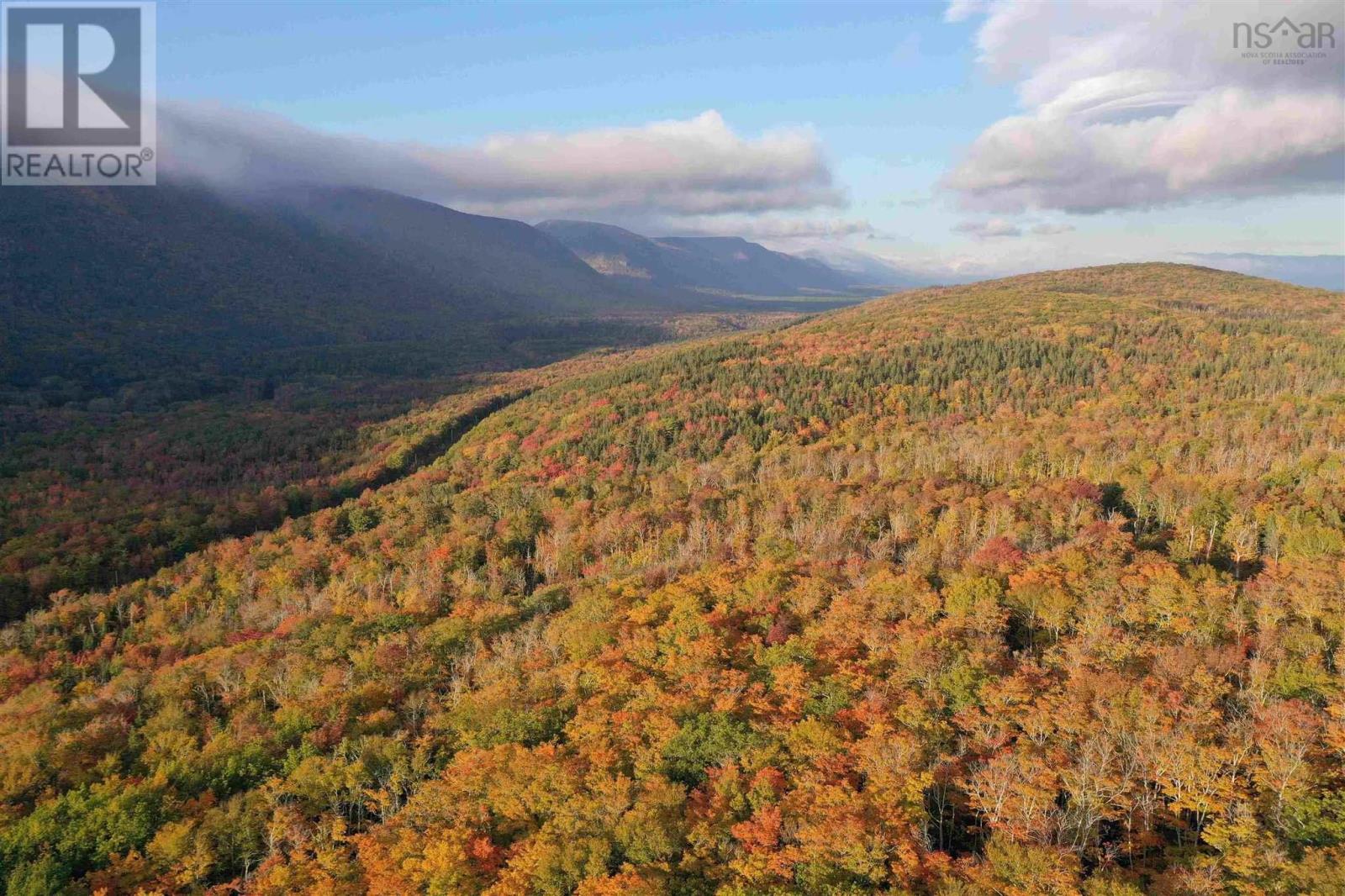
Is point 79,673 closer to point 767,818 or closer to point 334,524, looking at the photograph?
point 334,524

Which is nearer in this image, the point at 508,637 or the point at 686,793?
the point at 686,793

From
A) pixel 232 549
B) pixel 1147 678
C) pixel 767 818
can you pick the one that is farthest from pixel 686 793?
pixel 232 549

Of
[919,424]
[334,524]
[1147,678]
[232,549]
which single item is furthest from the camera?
[919,424]

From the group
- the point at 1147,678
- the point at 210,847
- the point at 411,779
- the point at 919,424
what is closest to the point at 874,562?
the point at 1147,678

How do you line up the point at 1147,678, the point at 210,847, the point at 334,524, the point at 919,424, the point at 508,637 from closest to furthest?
the point at 210,847, the point at 1147,678, the point at 508,637, the point at 334,524, the point at 919,424

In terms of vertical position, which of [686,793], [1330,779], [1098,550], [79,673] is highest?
[1098,550]

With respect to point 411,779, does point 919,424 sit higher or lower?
higher

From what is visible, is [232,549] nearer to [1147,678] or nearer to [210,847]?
[210,847]
